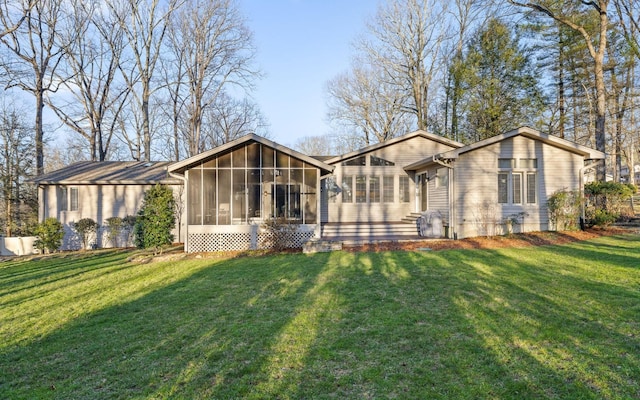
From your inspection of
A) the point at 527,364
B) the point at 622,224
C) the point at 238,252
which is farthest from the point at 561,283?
the point at 622,224

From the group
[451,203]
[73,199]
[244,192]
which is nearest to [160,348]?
[244,192]

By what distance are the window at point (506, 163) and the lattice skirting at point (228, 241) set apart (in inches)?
313

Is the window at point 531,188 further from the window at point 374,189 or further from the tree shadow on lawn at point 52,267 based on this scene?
the tree shadow on lawn at point 52,267

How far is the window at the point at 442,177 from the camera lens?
13259 millimetres

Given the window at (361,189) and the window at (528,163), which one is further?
the window at (361,189)

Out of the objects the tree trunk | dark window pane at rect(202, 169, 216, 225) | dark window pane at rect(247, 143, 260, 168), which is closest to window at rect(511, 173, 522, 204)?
dark window pane at rect(247, 143, 260, 168)

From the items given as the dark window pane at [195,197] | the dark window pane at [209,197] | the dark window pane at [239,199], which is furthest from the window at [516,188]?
Answer: the dark window pane at [195,197]

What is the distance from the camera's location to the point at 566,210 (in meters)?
13.2

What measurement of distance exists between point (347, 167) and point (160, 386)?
13784 millimetres

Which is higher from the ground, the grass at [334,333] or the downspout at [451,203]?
the downspout at [451,203]

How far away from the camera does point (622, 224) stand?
1401cm

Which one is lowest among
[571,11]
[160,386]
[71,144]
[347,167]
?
[160,386]

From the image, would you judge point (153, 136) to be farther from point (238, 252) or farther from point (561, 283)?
point (561, 283)

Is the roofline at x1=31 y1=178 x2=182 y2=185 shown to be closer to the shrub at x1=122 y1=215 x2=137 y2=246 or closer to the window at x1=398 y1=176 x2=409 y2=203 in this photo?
the shrub at x1=122 y1=215 x2=137 y2=246
